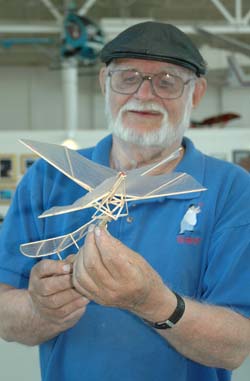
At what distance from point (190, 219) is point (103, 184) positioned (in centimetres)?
44

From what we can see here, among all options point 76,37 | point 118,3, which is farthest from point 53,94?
point 76,37

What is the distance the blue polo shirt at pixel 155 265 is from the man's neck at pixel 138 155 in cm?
11

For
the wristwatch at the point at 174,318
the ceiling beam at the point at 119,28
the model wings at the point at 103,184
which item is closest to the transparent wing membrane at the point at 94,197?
the model wings at the point at 103,184

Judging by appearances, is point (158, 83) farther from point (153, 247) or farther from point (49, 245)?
point (49, 245)

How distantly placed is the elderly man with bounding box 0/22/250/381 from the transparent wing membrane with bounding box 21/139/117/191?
0.21m

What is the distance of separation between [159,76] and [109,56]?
0.14m

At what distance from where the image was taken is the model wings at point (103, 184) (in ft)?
3.42

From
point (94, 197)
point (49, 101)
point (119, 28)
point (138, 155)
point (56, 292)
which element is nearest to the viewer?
point (94, 197)

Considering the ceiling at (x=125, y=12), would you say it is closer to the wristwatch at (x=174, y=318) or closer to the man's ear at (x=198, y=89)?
the man's ear at (x=198, y=89)

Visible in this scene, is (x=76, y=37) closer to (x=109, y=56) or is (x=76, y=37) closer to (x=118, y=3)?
(x=118, y=3)

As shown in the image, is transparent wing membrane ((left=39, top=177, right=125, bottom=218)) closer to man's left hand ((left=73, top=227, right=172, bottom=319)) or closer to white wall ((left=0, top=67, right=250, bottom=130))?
man's left hand ((left=73, top=227, right=172, bottom=319))

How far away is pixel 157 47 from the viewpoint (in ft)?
4.83

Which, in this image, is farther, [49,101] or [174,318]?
[49,101]

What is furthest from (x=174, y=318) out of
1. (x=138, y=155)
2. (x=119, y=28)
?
(x=119, y=28)
